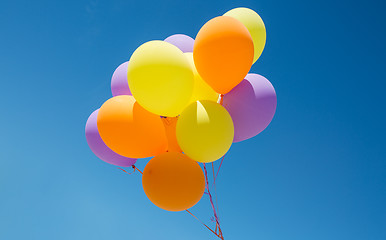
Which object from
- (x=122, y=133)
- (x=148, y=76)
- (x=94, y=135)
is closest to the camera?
(x=148, y=76)

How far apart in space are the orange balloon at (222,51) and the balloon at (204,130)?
28cm

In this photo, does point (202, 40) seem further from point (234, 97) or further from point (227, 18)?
point (234, 97)

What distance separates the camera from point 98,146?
10.2 ft

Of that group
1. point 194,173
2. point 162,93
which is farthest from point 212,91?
point 194,173

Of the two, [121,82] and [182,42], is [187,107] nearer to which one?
[121,82]

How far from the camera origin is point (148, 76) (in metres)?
2.40

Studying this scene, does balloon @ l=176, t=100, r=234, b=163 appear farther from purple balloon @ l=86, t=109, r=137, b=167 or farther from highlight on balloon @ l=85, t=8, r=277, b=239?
purple balloon @ l=86, t=109, r=137, b=167

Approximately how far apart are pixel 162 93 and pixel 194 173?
0.78 m

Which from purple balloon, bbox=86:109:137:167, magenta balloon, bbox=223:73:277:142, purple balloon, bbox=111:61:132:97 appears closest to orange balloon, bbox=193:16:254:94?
magenta balloon, bbox=223:73:277:142

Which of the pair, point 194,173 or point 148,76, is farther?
point 194,173

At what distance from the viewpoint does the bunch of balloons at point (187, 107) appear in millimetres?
2451

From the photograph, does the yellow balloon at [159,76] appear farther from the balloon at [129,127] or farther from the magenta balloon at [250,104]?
the magenta balloon at [250,104]

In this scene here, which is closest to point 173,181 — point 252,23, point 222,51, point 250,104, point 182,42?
point 250,104

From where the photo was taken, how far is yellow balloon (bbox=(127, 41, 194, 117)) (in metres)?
2.41
